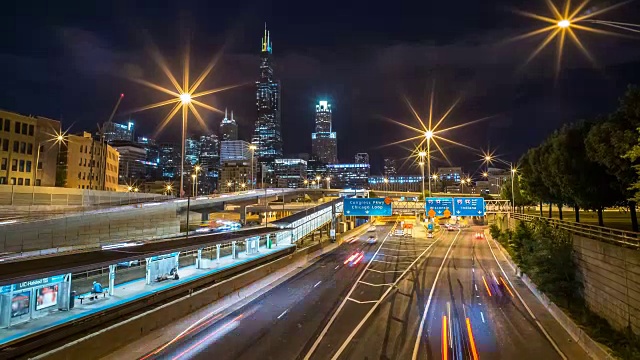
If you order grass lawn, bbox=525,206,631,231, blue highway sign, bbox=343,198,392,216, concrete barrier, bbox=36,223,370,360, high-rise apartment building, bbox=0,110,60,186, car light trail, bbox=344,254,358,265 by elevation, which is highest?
high-rise apartment building, bbox=0,110,60,186

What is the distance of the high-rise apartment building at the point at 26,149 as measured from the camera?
65688 millimetres

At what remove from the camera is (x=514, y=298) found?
1075 inches

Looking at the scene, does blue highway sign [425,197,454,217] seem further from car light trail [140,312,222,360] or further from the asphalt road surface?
car light trail [140,312,222,360]

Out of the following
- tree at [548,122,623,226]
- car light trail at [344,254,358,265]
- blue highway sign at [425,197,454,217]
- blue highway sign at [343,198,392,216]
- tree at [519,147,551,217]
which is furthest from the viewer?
blue highway sign at [343,198,392,216]

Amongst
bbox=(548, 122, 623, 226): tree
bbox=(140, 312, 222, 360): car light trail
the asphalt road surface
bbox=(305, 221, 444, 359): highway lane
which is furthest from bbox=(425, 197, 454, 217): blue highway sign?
bbox=(140, 312, 222, 360): car light trail

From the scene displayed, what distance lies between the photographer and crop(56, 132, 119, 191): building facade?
83.6 m

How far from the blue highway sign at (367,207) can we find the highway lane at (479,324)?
67.2 ft

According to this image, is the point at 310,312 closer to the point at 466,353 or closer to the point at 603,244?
the point at 466,353

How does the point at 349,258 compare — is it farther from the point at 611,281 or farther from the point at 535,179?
the point at 611,281

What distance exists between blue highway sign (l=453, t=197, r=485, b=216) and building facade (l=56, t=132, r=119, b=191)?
2755 inches

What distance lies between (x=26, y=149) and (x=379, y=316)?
249 feet

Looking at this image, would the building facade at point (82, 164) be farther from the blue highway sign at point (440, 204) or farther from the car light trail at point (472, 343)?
the car light trail at point (472, 343)

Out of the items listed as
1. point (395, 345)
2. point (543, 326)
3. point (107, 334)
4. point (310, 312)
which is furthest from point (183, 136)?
point (543, 326)

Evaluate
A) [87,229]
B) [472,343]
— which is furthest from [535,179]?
[87,229]
